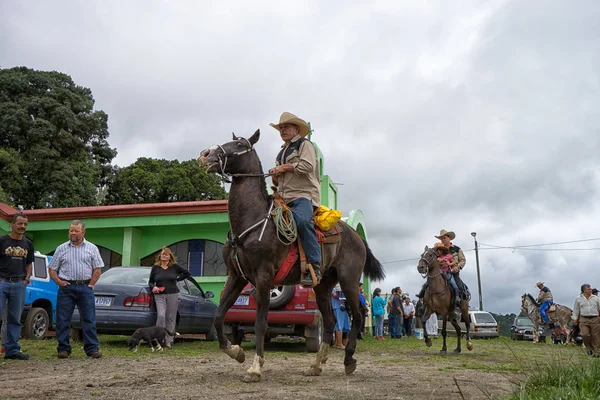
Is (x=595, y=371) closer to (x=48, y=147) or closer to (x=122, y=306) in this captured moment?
(x=122, y=306)

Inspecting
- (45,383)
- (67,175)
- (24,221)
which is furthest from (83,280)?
(67,175)

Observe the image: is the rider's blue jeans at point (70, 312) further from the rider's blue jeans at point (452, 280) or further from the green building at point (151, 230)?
the green building at point (151, 230)

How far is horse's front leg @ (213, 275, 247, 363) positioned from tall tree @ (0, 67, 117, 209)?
28.1 m

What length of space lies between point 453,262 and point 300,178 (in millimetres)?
7851

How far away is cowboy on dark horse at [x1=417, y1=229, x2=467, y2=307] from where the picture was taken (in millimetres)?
13742

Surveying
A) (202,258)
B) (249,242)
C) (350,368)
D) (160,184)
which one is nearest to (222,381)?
(249,242)

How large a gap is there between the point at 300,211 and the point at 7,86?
33.5 metres

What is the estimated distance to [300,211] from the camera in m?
6.96

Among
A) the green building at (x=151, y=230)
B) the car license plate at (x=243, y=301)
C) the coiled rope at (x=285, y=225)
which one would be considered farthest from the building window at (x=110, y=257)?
the coiled rope at (x=285, y=225)

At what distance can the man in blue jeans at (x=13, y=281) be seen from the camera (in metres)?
8.91

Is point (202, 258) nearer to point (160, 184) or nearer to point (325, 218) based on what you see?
point (325, 218)

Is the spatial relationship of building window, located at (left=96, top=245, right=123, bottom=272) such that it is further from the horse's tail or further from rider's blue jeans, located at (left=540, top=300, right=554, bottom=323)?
rider's blue jeans, located at (left=540, top=300, right=554, bottom=323)

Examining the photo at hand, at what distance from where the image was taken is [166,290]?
11977mm

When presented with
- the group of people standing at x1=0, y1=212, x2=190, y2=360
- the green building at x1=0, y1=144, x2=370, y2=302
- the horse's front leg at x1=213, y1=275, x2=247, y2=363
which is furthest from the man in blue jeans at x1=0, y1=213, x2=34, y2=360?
the green building at x1=0, y1=144, x2=370, y2=302
